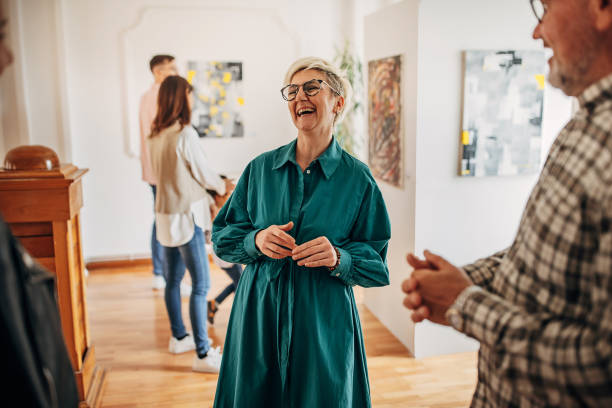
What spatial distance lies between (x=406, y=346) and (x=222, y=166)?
118 inches

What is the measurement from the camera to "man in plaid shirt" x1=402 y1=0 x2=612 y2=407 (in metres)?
0.83

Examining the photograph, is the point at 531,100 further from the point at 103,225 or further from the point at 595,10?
the point at 103,225

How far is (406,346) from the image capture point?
3.52m

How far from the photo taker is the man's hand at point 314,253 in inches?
65.1

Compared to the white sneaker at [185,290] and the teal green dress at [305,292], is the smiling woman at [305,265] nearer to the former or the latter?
the teal green dress at [305,292]

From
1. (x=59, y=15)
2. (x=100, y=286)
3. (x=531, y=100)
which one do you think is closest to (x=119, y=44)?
(x=59, y=15)

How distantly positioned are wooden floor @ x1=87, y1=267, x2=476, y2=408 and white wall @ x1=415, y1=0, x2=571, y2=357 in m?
0.23

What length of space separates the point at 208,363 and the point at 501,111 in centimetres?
241

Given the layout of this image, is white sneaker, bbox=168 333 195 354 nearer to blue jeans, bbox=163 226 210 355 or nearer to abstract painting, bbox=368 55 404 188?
blue jeans, bbox=163 226 210 355

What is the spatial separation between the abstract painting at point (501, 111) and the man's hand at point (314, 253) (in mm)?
1862

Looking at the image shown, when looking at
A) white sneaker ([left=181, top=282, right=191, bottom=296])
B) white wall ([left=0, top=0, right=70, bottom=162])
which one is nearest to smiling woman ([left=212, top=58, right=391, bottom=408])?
white sneaker ([left=181, top=282, right=191, bottom=296])

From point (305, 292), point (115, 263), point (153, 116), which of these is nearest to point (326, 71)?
point (305, 292)

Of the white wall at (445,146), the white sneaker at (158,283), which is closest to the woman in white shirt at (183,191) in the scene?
the white wall at (445,146)

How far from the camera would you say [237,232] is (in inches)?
76.6
